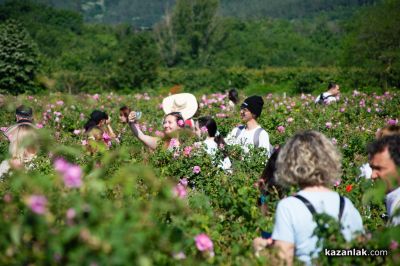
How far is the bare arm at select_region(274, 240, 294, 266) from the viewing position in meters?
2.51

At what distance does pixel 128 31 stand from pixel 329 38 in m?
31.1

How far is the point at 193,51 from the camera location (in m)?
71.9

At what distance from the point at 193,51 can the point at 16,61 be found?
36.7m

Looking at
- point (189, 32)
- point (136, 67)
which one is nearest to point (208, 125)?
point (136, 67)

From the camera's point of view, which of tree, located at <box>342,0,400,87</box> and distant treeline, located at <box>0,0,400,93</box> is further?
distant treeline, located at <box>0,0,400,93</box>

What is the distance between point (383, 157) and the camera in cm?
309

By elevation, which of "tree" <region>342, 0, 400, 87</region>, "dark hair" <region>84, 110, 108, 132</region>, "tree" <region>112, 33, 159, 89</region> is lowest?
"tree" <region>112, 33, 159, 89</region>

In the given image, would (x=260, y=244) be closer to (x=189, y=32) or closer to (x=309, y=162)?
(x=309, y=162)

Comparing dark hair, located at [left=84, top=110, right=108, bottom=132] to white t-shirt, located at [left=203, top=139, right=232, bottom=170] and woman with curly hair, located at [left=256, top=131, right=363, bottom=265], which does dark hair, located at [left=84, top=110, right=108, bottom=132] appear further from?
woman with curly hair, located at [left=256, top=131, right=363, bottom=265]

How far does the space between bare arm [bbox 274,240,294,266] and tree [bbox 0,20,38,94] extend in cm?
3590

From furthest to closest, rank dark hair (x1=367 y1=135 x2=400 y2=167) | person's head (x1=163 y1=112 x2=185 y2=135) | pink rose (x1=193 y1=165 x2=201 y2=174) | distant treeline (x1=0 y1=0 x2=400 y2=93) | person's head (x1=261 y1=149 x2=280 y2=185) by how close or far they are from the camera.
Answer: distant treeline (x1=0 y1=0 x2=400 y2=93), person's head (x1=163 y1=112 x2=185 y2=135), pink rose (x1=193 y1=165 x2=201 y2=174), person's head (x1=261 y1=149 x2=280 y2=185), dark hair (x1=367 y1=135 x2=400 y2=167)

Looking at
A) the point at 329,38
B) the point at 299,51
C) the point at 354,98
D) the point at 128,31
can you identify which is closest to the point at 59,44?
the point at 128,31

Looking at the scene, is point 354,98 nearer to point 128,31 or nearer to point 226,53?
point 226,53

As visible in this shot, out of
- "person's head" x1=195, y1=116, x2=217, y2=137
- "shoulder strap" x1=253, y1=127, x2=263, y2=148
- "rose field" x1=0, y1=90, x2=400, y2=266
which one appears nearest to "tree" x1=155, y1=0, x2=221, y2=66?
"person's head" x1=195, y1=116, x2=217, y2=137
